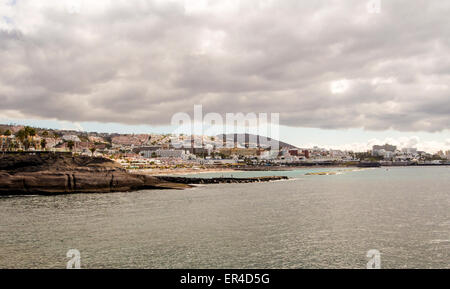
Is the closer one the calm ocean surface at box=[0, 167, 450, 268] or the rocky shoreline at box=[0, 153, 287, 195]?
the calm ocean surface at box=[0, 167, 450, 268]

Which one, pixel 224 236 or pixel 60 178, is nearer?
pixel 224 236

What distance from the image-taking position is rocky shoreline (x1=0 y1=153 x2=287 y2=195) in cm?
6781

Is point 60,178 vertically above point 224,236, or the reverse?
point 60,178

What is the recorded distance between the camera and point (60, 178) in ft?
230

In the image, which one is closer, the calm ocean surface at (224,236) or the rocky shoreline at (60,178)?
the calm ocean surface at (224,236)

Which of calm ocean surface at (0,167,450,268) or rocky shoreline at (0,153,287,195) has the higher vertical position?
rocky shoreline at (0,153,287,195)

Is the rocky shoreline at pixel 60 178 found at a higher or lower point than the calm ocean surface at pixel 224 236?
higher

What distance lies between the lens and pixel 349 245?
26.2 meters

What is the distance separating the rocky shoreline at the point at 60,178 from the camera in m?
67.8
